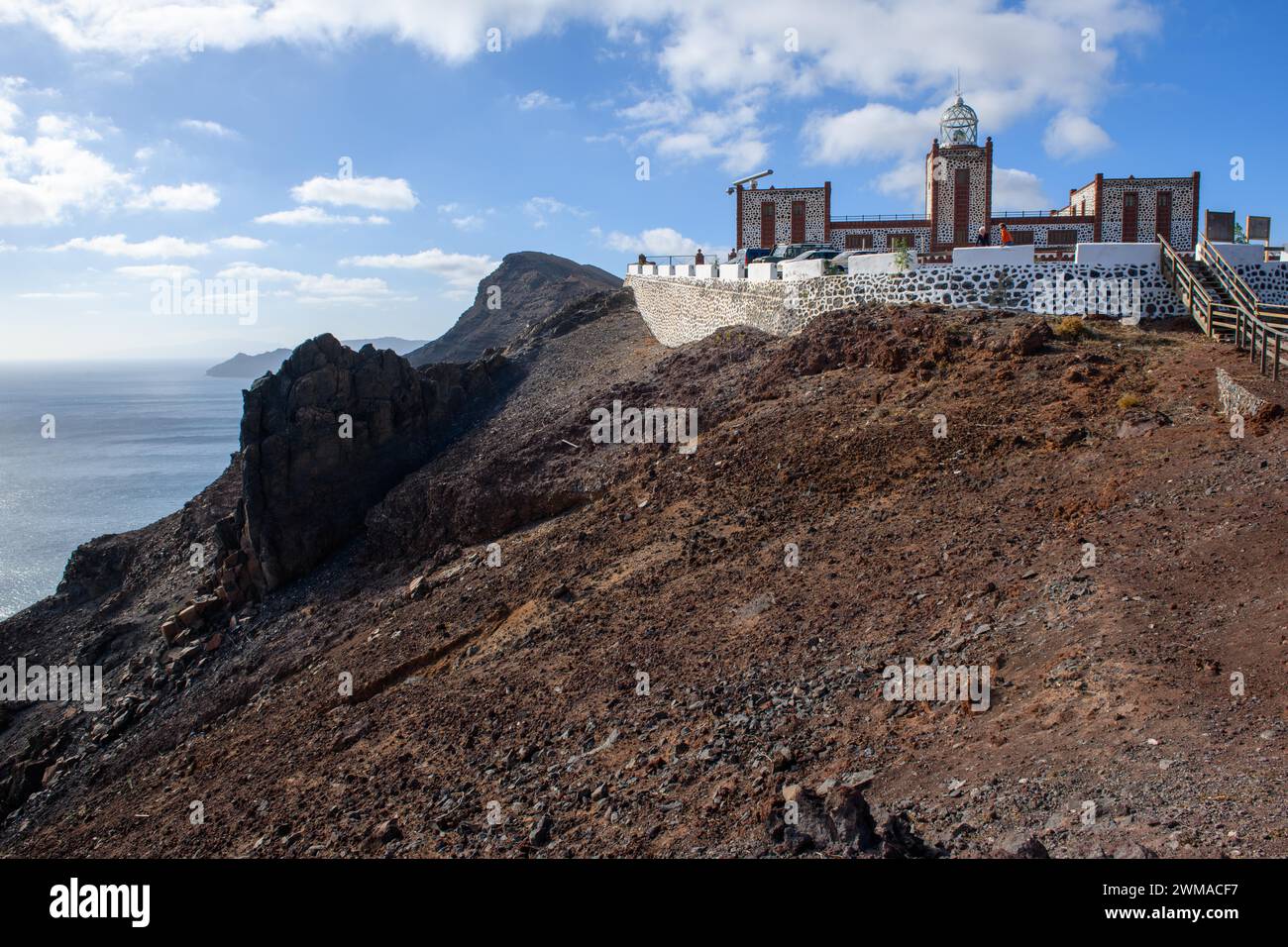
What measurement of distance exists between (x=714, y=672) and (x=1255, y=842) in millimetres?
6296

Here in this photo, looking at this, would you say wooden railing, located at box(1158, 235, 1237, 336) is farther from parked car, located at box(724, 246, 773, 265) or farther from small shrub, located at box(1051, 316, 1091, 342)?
parked car, located at box(724, 246, 773, 265)

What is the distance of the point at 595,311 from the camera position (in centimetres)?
3803

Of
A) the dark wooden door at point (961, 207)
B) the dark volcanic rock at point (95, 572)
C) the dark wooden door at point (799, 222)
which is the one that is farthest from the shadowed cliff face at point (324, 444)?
the dark wooden door at point (961, 207)

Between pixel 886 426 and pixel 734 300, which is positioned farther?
pixel 734 300

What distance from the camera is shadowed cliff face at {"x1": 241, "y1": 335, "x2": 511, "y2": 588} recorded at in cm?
2314

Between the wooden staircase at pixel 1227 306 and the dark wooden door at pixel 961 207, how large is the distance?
11284mm

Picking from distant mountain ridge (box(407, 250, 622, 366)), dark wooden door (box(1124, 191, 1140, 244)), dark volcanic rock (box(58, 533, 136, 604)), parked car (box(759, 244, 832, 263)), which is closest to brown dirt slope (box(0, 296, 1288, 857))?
parked car (box(759, 244, 832, 263))

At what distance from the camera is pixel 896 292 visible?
20.7 meters

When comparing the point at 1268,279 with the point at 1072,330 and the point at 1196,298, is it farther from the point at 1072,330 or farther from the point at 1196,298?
the point at 1072,330

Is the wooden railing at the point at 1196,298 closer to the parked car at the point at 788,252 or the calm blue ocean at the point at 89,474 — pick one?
the parked car at the point at 788,252

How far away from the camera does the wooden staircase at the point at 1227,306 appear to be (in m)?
14.6
